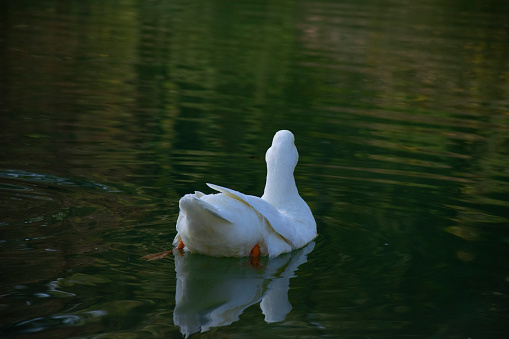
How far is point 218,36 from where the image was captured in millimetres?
18703

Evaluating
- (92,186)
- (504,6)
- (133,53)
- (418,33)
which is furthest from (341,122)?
(504,6)

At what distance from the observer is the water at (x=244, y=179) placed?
195 inches

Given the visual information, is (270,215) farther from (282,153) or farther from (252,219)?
(282,153)

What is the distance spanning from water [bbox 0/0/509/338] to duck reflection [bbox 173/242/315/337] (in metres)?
0.02

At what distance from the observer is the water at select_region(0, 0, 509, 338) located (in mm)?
4957

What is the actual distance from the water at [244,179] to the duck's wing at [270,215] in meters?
0.22

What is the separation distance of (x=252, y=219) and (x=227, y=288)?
1.80ft

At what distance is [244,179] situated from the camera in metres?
7.95

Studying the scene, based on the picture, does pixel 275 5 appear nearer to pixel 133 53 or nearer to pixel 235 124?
pixel 133 53

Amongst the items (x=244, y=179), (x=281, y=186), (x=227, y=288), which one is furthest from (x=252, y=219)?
(x=244, y=179)

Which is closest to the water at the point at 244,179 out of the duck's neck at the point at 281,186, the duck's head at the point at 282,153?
the duck's neck at the point at 281,186

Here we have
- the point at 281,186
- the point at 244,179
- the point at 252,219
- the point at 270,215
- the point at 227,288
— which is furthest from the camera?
the point at 244,179

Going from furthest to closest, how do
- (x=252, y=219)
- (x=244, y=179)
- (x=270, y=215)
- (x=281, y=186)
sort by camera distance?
(x=244, y=179) → (x=281, y=186) → (x=270, y=215) → (x=252, y=219)

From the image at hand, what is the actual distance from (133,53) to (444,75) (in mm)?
6548
